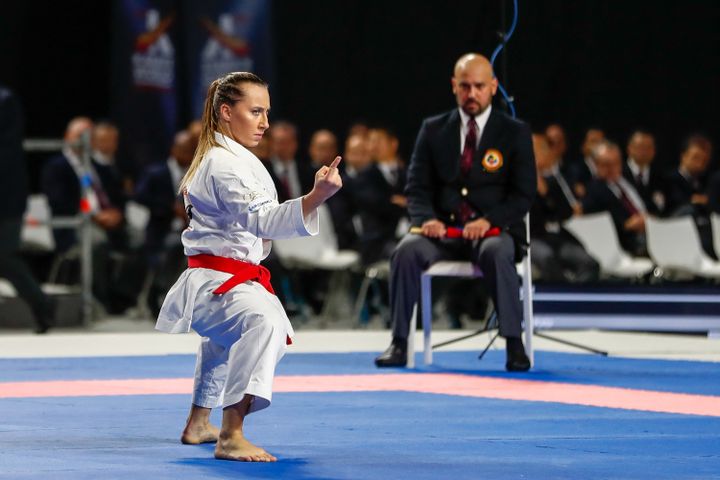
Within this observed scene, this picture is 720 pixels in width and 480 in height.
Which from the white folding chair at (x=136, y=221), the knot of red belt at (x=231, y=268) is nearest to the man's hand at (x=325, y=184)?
the knot of red belt at (x=231, y=268)

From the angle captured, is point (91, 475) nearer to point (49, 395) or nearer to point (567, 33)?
point (49, 395)

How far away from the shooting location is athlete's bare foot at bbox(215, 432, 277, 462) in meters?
3.85

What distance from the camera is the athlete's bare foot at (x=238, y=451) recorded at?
385cm

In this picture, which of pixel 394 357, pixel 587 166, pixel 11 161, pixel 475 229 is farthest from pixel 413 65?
pixel 394 357

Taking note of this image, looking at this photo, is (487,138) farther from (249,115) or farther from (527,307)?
(249,115)

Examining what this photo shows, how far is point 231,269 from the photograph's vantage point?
4.08m

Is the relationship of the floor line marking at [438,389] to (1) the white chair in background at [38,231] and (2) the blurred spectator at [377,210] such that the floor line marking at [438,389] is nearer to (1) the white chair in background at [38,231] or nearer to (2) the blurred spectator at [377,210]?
(2) the blurred spectator at [377,210]

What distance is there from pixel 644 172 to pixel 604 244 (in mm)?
1218

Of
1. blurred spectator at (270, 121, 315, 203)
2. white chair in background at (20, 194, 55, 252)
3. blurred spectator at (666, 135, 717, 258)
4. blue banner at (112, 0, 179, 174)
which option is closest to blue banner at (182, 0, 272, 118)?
blue banner at (112, 0, 179, 174)

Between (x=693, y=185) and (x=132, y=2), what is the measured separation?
187 inches

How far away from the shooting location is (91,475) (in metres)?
3.58

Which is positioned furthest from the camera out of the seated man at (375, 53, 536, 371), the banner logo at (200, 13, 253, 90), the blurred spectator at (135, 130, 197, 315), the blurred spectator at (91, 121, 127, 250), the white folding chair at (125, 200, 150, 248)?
the banner logo at (200, 13, 253, 90)

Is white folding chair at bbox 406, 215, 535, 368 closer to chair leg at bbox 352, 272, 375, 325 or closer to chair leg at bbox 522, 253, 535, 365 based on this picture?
chair leg at bbox 522, 253, 535, 365

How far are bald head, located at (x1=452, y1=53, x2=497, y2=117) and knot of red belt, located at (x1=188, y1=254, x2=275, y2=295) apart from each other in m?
3.04
